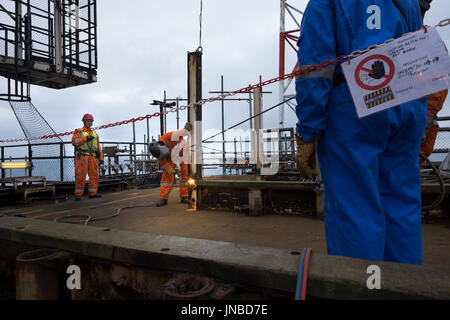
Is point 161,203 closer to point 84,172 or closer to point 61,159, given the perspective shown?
point 84,172

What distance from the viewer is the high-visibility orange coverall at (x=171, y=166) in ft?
17.2

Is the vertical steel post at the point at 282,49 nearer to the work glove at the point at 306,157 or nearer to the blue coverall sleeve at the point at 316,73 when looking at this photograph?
the work glove at the point at 306,157

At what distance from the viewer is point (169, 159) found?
539cm

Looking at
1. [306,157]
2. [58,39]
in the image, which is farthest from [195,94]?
[58,39]

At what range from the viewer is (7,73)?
7.46 metres

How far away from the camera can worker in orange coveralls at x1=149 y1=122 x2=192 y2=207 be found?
16.9 feet

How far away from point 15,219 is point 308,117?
2.29 meters

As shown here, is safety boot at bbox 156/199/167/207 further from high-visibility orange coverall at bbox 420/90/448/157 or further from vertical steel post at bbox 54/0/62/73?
vertical steel post at bbox 54/0/62/73

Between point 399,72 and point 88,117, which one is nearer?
point 399,72

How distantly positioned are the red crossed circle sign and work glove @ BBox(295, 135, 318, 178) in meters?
0.43

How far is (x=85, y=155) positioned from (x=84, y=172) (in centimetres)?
42

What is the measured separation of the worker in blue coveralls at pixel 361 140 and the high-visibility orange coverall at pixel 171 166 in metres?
4.18
